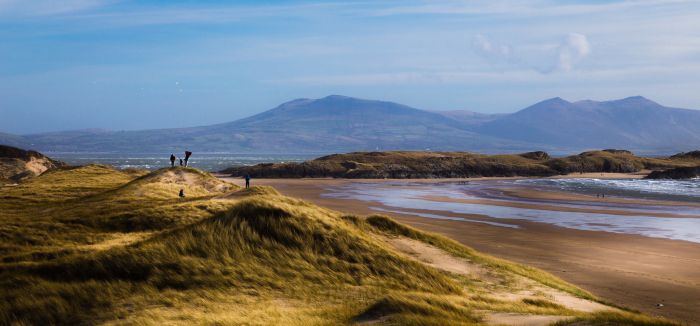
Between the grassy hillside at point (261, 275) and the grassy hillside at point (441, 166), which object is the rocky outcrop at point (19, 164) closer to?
the grassy hillside at point (261, 275)

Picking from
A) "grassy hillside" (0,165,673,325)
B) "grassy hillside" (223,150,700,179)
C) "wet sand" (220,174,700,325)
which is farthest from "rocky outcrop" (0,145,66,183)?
"grassy hillside" (223,150,700,179)

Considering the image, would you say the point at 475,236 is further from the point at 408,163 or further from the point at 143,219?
the point at 408,163

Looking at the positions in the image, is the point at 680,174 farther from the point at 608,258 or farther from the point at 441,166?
the point at 608,258

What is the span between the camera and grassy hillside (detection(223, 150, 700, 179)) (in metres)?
96.4

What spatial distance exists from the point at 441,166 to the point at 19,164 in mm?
62103

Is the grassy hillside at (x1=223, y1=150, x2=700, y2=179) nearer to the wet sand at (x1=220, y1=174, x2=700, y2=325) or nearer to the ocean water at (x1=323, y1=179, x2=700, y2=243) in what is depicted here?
the ocean water at (x1=323, y1=179, x2=700, y2=243)

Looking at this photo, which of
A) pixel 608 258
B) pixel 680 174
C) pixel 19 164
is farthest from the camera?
pixel 680 174

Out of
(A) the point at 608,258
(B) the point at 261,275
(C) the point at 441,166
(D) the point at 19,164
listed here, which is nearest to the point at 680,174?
(C) the point at 441,166

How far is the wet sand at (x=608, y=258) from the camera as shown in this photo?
1830 centimetres

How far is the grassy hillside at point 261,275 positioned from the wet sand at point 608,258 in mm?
2122

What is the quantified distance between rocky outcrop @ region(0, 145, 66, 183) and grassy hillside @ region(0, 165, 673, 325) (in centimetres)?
3374

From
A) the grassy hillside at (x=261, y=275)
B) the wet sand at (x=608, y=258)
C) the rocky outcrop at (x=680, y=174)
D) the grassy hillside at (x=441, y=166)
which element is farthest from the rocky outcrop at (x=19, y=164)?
the rocky outcrop at (x=680, y=174)

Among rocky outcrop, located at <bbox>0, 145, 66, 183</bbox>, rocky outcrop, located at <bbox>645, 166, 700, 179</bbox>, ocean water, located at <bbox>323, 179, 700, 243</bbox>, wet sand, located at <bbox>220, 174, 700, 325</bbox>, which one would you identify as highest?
rocky outcrop, located at <bbox>645, 166, 700, 179</bbox>

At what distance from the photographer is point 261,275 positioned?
1501cm
